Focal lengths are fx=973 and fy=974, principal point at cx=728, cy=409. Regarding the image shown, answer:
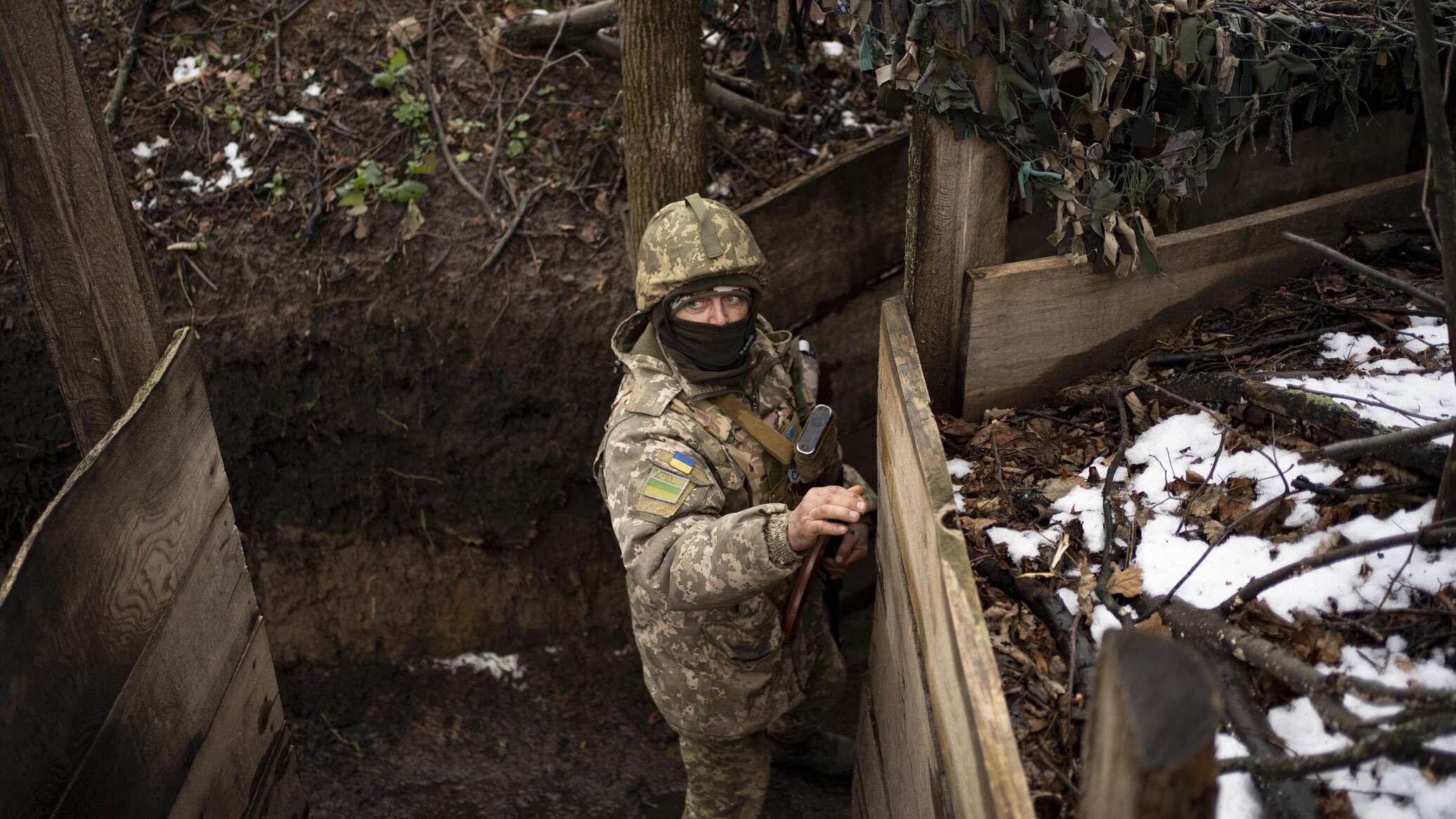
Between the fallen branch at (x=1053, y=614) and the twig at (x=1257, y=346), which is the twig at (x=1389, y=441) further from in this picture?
the twig at (x=1257, y=346)

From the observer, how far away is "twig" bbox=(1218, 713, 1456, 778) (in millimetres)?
1514

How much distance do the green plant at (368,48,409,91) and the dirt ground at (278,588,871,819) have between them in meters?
3.14

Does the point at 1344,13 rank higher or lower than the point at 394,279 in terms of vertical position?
higher

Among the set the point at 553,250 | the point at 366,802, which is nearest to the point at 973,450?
the point at 553,250

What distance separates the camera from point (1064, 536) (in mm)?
2615

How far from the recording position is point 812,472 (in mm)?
3344

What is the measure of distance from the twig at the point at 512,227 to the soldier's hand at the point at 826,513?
2.64 meters

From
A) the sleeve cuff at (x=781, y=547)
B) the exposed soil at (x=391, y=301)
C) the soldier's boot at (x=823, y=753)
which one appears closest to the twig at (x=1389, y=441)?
the sleeve cuff at (x=781, y=547)

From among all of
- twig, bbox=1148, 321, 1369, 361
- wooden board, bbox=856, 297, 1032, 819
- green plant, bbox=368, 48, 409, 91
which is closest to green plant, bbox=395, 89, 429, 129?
green plant, bbox=368, 48, 409, 91

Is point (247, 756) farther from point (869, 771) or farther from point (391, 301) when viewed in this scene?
point (391, 301)

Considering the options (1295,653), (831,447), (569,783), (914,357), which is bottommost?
(569,783)

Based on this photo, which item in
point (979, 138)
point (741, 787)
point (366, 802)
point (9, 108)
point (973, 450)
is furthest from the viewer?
point (366, 802)

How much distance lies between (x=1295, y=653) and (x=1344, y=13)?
2.37m

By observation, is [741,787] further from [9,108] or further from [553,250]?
[9,108]
